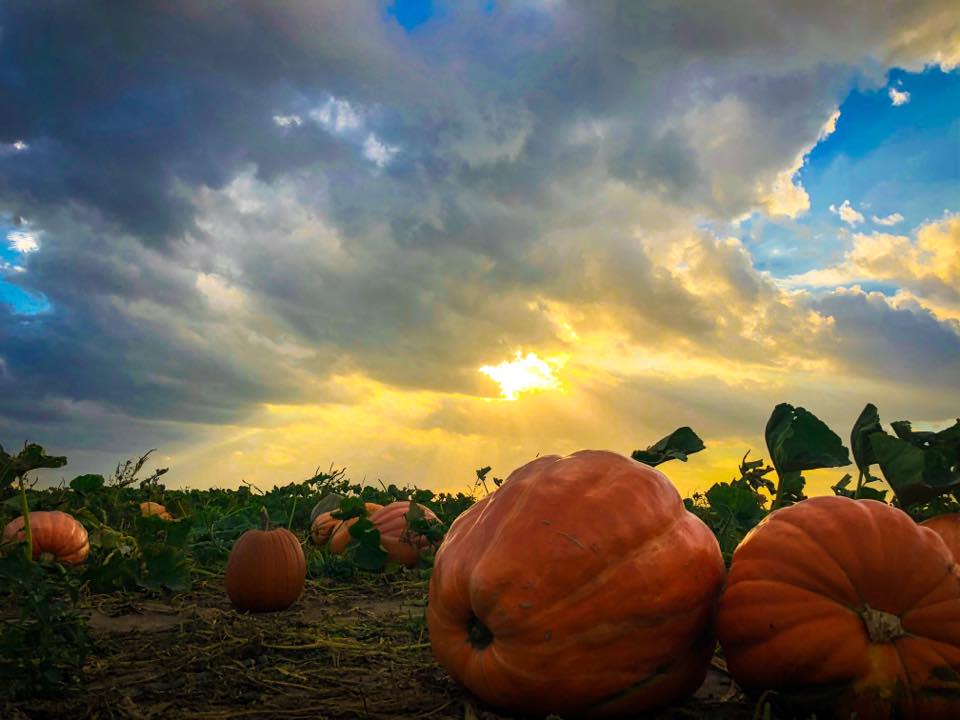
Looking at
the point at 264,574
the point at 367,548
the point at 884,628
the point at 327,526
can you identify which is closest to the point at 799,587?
the point at 884,628

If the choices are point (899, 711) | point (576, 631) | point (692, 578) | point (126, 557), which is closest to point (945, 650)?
point (899, 711)

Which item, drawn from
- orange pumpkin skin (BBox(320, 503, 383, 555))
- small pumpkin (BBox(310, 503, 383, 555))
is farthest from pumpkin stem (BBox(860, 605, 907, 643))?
small pumpkin (BBox(310, 503, 383, 555))

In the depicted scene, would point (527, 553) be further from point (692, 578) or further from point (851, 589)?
point (851, 589)

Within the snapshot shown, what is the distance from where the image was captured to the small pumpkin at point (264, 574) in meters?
5.32

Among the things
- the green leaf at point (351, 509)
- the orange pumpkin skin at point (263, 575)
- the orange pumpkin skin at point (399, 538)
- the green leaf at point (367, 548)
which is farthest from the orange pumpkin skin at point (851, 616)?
the green leaf at point (351, 509)

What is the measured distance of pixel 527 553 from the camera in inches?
108

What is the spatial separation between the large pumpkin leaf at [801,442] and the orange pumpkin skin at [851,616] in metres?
1.24

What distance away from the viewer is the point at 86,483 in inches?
335

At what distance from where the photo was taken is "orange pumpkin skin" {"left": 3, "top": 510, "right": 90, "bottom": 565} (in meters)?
6.82

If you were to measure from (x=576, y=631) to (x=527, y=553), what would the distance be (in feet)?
1.00

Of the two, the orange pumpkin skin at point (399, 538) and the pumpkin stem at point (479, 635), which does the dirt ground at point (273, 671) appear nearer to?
the pumpkin stem at point (479, 635)

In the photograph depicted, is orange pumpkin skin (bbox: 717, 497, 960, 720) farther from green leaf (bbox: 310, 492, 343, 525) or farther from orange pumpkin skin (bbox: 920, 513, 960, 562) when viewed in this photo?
green leaf (bbox: 310, 492, 343, 525)

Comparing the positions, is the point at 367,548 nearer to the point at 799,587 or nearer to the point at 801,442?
the point at 801,442

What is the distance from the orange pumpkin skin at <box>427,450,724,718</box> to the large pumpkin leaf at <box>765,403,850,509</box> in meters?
1.41
